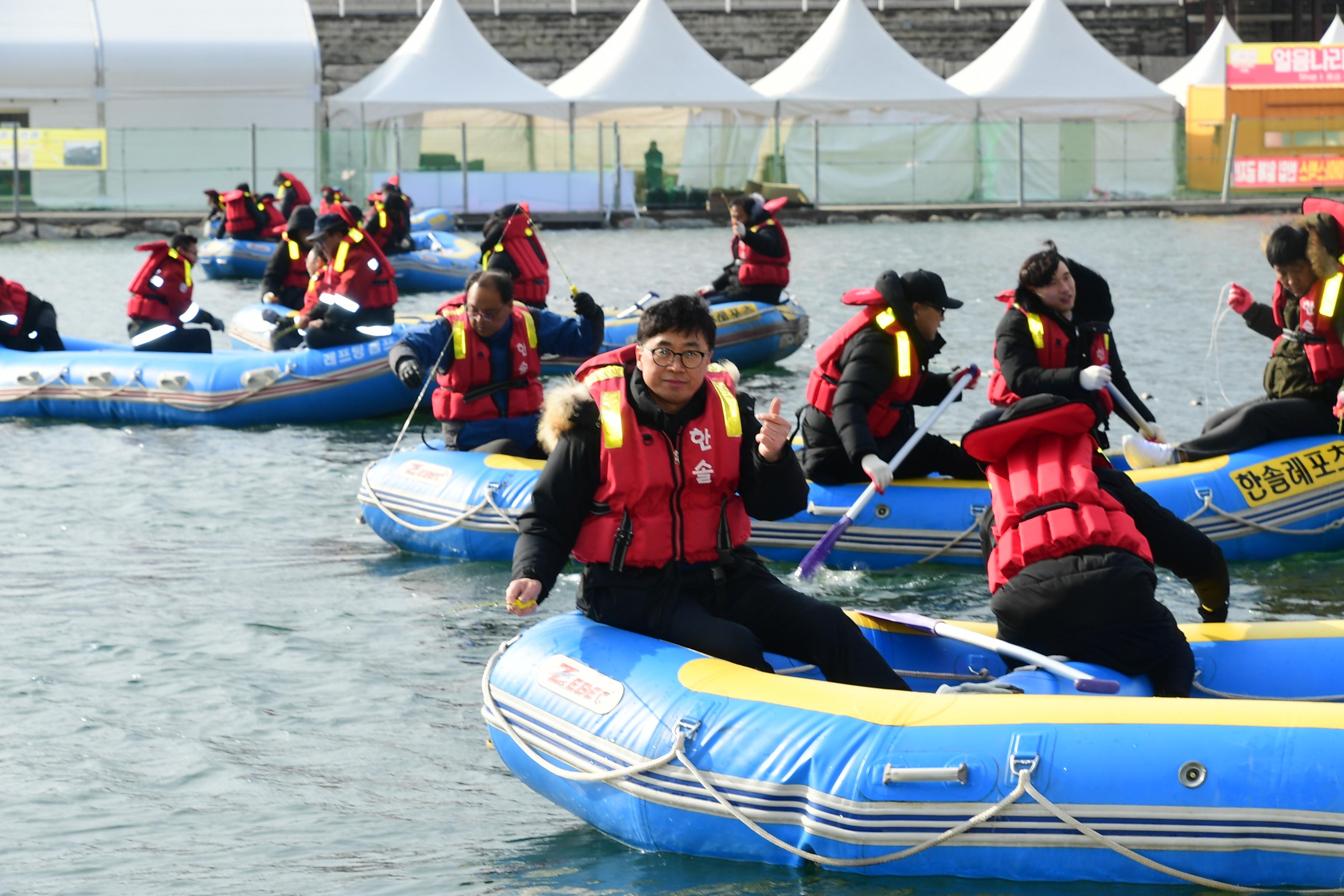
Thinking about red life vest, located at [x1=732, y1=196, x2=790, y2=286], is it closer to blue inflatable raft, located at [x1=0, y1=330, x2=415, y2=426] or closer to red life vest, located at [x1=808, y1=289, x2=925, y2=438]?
blue inflatable raft, located at [x1=0, y1=330, x2=415, y2=426]

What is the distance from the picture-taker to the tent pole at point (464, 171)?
29.1 m

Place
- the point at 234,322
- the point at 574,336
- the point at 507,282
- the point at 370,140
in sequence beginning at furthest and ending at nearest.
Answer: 1. the point at 370,140
2. the point at 234,322
3. the point at 574,336
4. the point at 507,282

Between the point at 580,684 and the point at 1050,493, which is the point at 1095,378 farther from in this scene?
the point at 580,684

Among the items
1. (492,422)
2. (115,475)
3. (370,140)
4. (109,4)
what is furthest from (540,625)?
(109,4)

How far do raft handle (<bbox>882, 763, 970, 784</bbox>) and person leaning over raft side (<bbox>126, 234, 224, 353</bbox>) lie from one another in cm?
995

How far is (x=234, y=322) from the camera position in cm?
1525

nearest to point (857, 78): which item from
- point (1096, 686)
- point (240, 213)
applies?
point (240, 213)

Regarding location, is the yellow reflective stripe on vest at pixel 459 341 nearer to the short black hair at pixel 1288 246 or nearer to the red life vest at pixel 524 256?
the short black hair at pixel 1288 246

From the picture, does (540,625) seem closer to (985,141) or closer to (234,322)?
(234,322)

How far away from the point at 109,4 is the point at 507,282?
26.4m

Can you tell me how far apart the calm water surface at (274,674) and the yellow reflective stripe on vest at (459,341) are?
1050mm

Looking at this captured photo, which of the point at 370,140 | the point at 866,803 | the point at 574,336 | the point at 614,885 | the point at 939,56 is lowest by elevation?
the point at 614,885

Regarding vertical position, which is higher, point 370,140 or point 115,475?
point 370,140

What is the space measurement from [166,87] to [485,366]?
25035 mm
